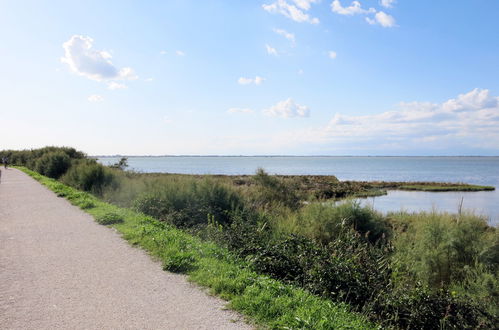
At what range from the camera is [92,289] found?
17.6 ft

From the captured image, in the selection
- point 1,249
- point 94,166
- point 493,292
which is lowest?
point 493,292

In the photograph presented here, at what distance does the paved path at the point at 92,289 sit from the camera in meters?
4.34

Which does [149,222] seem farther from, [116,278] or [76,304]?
[76,304]

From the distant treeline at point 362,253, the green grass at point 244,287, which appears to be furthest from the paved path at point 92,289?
the distant treeline at point 362,253

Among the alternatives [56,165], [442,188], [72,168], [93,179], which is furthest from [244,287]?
[442,188]

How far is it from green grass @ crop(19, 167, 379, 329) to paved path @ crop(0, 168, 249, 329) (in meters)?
0.24

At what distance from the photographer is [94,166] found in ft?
73.7

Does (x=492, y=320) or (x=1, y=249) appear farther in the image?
(x=1, y=249)

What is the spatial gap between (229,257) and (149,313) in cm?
241

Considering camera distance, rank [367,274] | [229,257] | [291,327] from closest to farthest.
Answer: [291,327]
[367,274]
[229,257]

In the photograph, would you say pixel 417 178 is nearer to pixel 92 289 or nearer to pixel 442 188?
pixel 442 188

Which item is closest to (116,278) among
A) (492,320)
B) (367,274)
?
(367,274)

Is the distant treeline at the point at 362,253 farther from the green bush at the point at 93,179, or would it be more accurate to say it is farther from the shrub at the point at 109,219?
the green bush at the point at 93,179

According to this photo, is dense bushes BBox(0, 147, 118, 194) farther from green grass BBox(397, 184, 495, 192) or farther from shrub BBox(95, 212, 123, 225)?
green grass BBox(397, 184, 495, 192)
